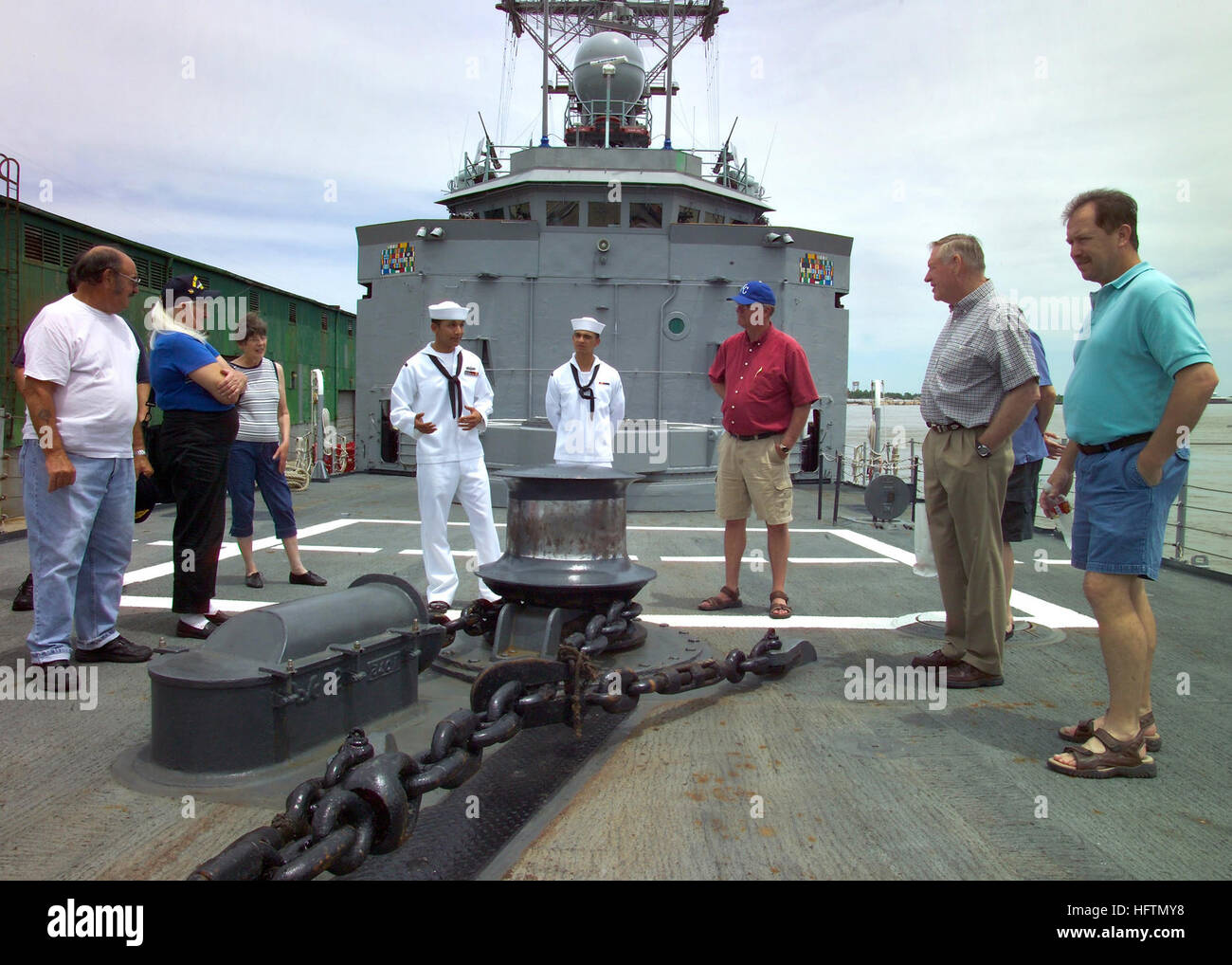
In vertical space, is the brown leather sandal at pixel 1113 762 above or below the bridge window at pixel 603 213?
below

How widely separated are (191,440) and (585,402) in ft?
7.04

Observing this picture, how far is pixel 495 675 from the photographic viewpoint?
2.35 meters

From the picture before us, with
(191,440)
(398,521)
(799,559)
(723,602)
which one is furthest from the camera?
(398,521)

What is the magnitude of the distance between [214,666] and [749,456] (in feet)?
9.86

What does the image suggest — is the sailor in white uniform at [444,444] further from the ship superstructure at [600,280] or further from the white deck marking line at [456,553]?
the ship superstructure at [600,280]

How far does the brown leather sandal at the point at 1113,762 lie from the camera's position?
2.45 metres

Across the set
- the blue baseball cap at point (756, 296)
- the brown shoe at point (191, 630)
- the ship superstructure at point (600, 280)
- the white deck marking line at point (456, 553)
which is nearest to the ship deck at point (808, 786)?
the brown shoe at point (191, 630)

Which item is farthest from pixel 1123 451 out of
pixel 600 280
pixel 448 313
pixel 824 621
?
pixel 600 280

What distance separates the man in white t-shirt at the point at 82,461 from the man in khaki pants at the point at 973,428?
3.29 m

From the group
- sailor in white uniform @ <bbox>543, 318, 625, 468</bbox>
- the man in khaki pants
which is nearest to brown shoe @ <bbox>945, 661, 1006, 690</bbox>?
the man in khaki pants

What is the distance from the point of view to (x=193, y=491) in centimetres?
384

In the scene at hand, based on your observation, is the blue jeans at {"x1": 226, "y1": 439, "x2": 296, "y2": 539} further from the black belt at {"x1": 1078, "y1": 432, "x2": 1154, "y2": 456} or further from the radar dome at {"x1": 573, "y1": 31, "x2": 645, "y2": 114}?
the radar dome at {"x1": 573, "y1": 31, "x2": 645, "y2": 114}

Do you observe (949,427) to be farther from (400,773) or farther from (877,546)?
(877,546)

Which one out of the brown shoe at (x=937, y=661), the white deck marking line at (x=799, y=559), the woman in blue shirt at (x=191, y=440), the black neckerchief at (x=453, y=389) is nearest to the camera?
the brown shoe at (x=937, y=661)
